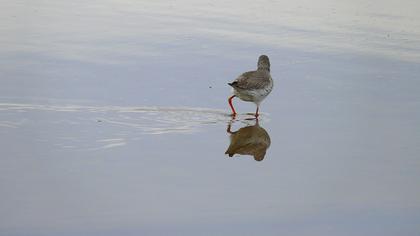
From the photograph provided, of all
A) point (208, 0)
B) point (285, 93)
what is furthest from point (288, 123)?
point (208, 0)

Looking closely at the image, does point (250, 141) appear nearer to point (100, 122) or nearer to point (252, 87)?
point (252, 87)

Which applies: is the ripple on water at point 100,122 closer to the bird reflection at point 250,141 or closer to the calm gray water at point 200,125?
the calm gray water at point 200,125

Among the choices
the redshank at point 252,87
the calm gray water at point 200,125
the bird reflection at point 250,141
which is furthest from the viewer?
the redshank at point 252,87

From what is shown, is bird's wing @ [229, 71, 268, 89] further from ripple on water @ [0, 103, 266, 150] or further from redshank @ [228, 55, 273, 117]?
ripple on water @ [0, 103, 266, 150]

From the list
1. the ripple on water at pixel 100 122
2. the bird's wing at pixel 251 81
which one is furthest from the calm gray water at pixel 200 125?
the bird's wing at pixel 251 81

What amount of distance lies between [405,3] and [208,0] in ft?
14.3

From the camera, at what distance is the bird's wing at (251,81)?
11031 mm

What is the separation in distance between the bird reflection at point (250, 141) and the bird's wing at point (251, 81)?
0.55m

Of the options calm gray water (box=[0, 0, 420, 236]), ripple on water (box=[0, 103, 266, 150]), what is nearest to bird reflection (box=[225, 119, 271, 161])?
calm gray water (box=[0, 0, 420, 236])

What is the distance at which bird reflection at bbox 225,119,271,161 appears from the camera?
30.4 ft

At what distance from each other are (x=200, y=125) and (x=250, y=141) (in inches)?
26.1

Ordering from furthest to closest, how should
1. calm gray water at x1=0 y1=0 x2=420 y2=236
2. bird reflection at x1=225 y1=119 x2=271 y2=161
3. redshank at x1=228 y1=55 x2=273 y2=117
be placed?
1. redshank at x1=228 y1=55 x2=273 y2=117
2. bird reflection at x1=225 y1=119 x2=271 y2=161
3. calm gray water at x1=0 y1=0 x2=420 y2=236

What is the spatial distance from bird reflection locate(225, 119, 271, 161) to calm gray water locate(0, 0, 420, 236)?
3 cm

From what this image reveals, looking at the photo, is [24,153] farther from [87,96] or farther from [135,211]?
[87,96]
